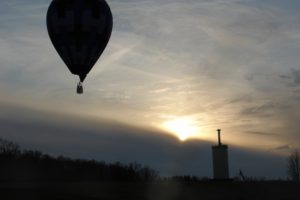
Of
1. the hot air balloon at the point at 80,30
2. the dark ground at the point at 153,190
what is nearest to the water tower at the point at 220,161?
the dark ground at the point at 153,190

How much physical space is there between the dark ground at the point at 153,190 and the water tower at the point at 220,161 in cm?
256

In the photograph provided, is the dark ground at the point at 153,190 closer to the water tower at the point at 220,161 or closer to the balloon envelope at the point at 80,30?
the water tower at the point at 220,161

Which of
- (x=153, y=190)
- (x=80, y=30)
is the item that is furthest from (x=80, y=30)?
(x=153, y=190)

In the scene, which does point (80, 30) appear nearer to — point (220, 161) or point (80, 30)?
point (80, 30)

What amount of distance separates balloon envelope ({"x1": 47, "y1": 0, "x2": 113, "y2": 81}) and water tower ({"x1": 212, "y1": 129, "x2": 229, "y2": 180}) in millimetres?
13816

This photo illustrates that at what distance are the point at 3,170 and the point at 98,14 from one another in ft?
55.0

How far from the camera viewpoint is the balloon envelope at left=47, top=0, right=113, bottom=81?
2936 cm

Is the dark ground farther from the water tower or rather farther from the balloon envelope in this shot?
the balloon envelope

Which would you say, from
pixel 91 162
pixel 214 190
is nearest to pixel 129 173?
pixel 91 162

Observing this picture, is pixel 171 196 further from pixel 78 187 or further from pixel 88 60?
pixel 88 60

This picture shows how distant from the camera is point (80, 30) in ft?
97.0

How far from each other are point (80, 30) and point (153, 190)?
9796mm

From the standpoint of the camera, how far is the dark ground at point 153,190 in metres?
30.5

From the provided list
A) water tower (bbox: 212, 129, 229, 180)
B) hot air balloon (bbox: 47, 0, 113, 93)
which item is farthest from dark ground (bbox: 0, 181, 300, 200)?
hot air balloon (bbox: 47, 0, 113, 93)
